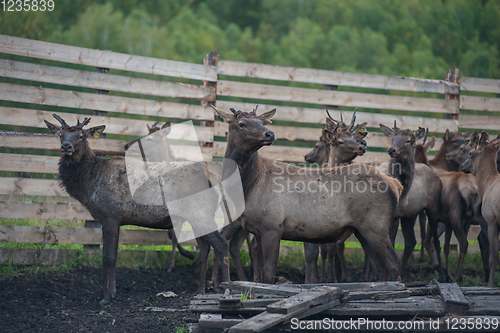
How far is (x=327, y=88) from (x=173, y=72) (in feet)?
12.0

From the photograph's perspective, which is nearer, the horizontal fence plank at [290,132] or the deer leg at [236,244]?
the deer leg at [236,244]

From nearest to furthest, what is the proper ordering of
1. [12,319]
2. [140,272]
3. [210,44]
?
[12,319] < [140,272] < [210,44]

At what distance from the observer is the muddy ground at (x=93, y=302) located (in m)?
6.17

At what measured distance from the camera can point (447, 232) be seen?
9.88m

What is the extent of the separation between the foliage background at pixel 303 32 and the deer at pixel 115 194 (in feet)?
89.9

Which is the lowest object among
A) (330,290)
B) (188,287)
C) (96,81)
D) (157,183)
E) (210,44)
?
(188,287)

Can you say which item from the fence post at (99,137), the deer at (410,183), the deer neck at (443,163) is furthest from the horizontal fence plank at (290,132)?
the fence post at (99,137)

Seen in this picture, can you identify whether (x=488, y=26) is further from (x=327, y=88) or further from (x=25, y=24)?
(x=327, y=88)

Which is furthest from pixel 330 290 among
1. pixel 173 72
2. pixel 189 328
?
pixel 173 72

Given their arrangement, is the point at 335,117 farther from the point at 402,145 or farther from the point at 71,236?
the point at 71,236

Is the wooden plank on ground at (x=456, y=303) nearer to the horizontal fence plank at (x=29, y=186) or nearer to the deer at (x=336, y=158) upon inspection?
the deer at (x=336, y=158)

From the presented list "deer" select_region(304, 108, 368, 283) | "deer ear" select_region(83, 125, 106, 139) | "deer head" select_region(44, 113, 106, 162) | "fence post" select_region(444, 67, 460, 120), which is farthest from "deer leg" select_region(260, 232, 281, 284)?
"fence post" select_region(444, 67, 460, 120)

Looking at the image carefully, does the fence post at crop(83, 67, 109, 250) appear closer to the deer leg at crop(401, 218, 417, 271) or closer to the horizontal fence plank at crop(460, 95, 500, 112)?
the deer leg at crop(401, 218, 417, 271)

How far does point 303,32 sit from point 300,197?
2010 inches
